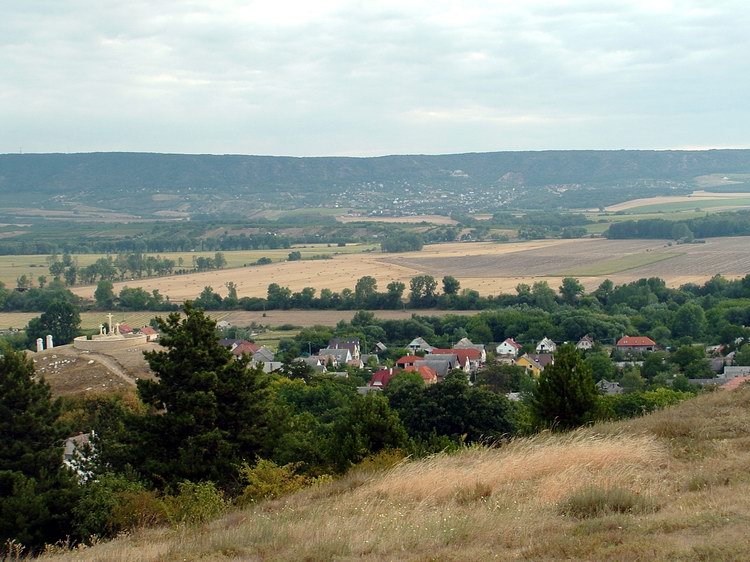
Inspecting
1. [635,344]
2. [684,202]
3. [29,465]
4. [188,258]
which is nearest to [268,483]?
[29,465]

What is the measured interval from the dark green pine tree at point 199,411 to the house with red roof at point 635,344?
115ft

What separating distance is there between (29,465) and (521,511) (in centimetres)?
957

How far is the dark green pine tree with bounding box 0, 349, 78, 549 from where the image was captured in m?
13.6

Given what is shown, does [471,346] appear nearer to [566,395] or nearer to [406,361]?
[406,361]

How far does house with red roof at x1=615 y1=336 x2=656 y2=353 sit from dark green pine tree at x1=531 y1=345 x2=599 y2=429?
109 ft

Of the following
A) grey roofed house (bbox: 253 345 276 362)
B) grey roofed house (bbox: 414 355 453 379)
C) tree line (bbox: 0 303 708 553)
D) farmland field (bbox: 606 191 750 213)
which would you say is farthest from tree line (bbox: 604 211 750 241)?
tree line (bbox: 0 303 708 553)

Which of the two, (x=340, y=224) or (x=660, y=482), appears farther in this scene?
(x=340, y=224)

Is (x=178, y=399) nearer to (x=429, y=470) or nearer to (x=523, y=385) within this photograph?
(x=429, y=470)

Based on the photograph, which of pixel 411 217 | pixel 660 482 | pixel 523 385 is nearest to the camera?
pixel 660 482

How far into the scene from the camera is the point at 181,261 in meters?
99.8

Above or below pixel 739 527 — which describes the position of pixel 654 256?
below

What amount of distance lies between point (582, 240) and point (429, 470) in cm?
10257

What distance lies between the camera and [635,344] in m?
49.8

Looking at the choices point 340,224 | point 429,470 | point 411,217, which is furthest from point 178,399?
point 411,217
